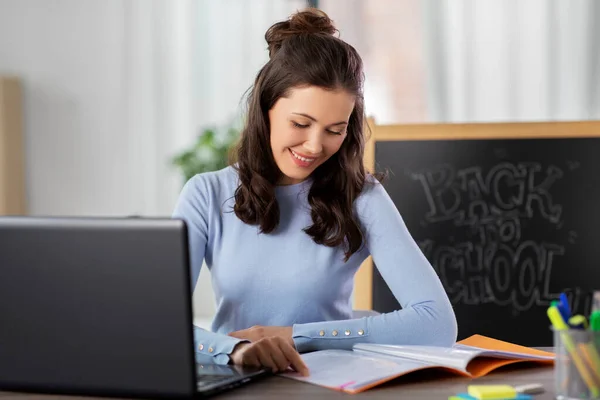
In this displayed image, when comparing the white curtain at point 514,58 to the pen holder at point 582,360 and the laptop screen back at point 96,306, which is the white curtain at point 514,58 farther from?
the laptop screen back at point 96,306

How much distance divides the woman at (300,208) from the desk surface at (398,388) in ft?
1.18

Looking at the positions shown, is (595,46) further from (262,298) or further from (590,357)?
(590,357)

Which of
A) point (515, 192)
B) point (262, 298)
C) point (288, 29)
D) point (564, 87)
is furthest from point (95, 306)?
point (564, 87)

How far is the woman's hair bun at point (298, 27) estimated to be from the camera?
1.74 metres

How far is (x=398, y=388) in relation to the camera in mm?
1129

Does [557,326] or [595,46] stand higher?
[595,46]

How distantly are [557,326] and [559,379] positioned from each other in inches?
2.9

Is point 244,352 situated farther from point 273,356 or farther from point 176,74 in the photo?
point 176,74

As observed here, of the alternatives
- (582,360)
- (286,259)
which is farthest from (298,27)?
(582,360)

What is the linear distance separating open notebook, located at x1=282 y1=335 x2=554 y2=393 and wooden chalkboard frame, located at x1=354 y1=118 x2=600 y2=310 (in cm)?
148

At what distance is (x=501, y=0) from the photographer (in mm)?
3844

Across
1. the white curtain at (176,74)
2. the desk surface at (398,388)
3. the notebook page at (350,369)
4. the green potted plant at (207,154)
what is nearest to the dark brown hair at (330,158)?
the notebook page at (350,369)

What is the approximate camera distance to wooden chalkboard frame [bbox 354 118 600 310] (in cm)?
286

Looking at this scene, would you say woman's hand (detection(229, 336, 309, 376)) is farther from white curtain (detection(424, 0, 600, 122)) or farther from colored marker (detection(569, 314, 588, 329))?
white curtain (detection(424, 0, 600, 122))
